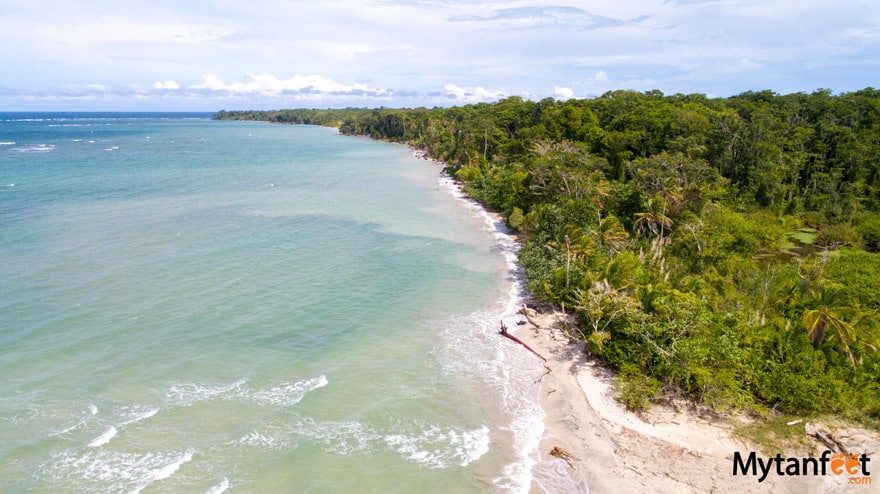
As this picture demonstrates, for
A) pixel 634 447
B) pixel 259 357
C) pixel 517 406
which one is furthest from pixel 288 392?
pixel 634 447

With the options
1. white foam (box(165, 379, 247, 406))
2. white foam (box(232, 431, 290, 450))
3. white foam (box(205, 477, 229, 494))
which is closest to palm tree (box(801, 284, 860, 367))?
white foam (box(232, 431, 290, 450))

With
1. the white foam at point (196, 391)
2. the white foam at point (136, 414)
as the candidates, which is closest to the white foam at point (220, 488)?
the white foam at point (196, 391)

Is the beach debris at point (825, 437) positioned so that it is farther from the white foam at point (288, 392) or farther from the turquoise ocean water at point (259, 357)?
the white foam at point (288, 392)

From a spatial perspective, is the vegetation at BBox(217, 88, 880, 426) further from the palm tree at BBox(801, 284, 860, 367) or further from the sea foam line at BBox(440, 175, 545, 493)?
the sea foam line at BBox(440, 175, 545, 493)

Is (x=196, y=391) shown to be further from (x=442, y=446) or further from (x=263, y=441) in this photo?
(x=442, y=446)

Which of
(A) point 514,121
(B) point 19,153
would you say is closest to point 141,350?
(A) point 514,121

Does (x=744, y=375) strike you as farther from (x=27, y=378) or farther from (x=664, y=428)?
(x=27, y=378)
